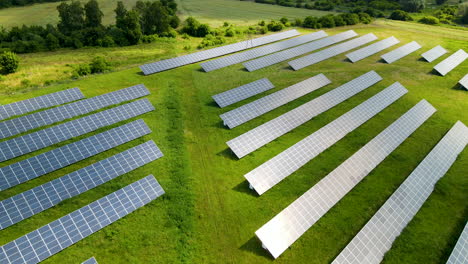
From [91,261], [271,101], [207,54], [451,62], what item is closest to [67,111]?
[91,261]

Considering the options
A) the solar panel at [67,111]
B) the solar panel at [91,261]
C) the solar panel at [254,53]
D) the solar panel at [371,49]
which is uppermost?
the solar panel at [371,49]

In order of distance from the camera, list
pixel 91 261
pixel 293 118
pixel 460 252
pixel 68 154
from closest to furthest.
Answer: pixel 91 261 → pixel 460 252 → pixel 68 154 → pixel 293 118

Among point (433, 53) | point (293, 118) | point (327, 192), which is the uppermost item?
point (433, 53)

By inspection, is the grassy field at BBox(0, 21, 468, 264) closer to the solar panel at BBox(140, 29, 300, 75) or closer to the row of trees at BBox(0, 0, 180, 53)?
the solar panel at BBox(140, 29, 300, 75)

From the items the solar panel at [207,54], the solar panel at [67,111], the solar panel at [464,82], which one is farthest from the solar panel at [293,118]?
the solar panel at [207,54]

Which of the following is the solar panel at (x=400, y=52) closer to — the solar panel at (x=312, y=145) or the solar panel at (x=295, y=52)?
the solar panel at (x=295, y=52)

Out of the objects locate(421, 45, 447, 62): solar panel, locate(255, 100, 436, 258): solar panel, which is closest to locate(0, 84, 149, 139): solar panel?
locate(255, 100, 436, 258): solar panel

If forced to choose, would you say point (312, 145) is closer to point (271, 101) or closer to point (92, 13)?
point (271, 101)
